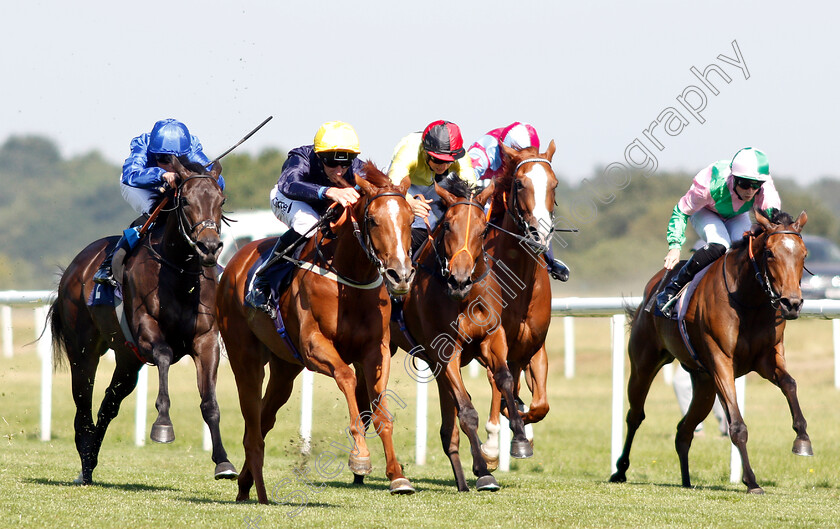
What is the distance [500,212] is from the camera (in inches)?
295

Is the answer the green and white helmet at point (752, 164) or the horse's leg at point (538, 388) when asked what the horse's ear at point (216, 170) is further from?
the green and white helmet at point (752, 164)

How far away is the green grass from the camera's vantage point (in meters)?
5.70

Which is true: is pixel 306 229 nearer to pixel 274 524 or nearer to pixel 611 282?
pixel 274 524

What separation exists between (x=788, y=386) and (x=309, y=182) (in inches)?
129

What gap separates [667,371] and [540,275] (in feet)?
34.2

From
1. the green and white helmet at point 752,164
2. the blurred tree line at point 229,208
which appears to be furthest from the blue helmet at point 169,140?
the blurred tree line at point 229,208

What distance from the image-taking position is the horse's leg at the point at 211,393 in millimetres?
6941

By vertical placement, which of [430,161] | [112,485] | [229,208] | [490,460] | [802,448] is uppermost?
[229,208]

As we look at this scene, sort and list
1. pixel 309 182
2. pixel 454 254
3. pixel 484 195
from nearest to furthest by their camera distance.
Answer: pixel 454 254 → pixel 309 182 → pixel 484 195

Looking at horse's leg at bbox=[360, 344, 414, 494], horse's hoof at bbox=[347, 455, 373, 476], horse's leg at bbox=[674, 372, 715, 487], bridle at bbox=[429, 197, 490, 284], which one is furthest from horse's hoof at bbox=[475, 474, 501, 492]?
horse's leg at bbox=[674, 372, 715, 487]

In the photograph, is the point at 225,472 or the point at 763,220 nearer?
the point at 225,472

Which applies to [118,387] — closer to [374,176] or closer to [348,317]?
[348,317]

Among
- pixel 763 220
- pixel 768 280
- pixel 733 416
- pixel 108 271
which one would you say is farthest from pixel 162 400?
pixel 763 220

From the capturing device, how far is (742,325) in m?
7.44
